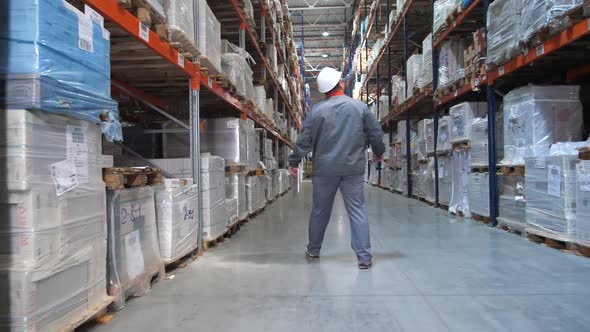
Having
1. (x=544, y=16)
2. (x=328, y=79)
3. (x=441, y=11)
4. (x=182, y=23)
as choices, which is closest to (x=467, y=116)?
(x=441, y=11)

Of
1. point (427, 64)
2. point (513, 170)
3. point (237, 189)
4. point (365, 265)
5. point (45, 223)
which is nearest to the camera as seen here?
point (45, 223)

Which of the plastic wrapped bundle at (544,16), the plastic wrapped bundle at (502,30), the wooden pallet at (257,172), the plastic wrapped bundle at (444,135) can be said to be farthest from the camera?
the plastic wrapped bundle at (444,135)

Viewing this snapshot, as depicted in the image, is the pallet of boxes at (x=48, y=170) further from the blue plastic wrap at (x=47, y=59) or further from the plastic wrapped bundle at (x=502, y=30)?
the plastic wrapped bundle at (x=502, y=30)

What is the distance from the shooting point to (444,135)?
24.9 feet

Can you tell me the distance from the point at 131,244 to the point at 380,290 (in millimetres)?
1838

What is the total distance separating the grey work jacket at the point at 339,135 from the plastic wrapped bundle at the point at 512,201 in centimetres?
238

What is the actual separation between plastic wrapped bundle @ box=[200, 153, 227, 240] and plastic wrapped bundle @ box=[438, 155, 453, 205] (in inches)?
180

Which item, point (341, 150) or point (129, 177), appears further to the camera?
point (341, 150)

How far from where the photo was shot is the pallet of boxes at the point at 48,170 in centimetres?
186

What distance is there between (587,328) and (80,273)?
111 inches

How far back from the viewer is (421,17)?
10945 mm

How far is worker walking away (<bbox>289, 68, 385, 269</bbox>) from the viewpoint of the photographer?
372 cm

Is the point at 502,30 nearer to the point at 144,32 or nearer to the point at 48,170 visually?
the point at 144,32

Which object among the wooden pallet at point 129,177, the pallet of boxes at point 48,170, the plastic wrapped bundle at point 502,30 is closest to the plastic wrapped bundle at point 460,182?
the plastic wrapped bundle at point 502,30
